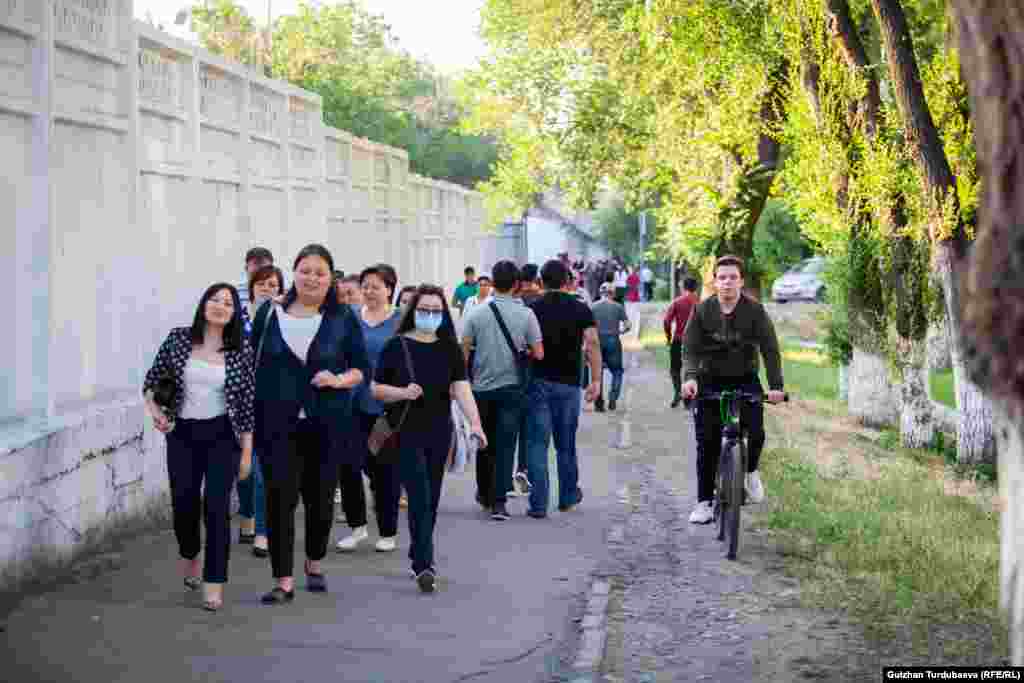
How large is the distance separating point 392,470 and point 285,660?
336cm

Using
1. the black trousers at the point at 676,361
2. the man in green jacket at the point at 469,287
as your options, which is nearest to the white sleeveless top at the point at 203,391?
the black trousers at the point at 676,361

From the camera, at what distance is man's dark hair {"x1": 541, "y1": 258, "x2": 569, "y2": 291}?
Result: 13.6m

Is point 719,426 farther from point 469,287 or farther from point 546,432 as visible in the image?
point 469,287

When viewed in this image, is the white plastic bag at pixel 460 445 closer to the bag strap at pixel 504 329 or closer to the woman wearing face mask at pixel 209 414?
the bag strap at pixel 504 329

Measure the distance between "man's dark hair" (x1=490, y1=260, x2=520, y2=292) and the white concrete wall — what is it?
8.31 ft

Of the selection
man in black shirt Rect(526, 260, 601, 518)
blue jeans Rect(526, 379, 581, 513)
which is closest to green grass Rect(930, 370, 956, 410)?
blue jeans Rect(526, 379, 581, 513)

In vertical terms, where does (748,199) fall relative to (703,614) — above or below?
above

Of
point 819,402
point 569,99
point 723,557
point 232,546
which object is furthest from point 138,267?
point 569,99

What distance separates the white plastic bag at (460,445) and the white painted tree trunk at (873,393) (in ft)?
42.4

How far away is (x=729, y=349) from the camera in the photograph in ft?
38.7

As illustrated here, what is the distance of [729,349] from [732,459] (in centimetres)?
83

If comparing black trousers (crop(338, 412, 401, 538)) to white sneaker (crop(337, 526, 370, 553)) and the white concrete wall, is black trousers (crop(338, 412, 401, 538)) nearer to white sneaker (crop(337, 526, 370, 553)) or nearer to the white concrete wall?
white sneaker (crop(337, 526, 370, 553))

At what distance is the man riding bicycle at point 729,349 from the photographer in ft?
38.6

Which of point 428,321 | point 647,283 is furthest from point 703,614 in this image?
point 647,283
